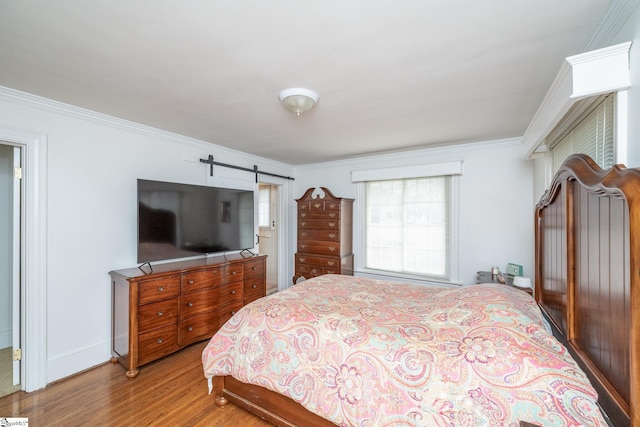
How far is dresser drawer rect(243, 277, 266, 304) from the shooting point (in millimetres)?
3354

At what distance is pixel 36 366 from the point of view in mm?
2133

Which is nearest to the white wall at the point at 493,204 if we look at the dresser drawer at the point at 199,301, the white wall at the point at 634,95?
the white wall at the point at 634,95

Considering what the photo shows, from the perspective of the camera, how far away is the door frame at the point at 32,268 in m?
2.12

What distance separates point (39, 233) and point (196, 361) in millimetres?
1754

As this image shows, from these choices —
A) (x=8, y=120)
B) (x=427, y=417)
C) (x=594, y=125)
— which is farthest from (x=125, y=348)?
(x=594, y=125)

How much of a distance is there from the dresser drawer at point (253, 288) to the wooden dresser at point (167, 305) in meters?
0.16

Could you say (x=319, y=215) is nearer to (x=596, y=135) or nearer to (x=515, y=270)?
(x=515, y=270)

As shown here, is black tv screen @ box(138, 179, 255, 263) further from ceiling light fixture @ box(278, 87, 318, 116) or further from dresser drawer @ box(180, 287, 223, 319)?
ceiling light fixture @ box(278, 87, 318, 116)

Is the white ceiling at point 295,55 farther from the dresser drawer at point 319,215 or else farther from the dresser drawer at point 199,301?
the dresser drawer at point 199,301

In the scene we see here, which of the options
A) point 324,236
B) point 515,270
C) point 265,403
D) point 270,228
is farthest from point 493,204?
point 270,228

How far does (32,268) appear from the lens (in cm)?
214

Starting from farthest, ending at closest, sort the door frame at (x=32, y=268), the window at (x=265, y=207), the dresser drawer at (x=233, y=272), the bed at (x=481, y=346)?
the window at (x=265, y=207) < the dresser drawer at (x=233, y=272) < the door frame at (x=32, y=268) < the bed at (x=481, y=346)

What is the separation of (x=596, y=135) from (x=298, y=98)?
6.25 feet

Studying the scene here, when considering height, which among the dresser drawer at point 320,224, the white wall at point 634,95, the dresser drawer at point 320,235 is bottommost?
the dresser drawer at point 320,235
